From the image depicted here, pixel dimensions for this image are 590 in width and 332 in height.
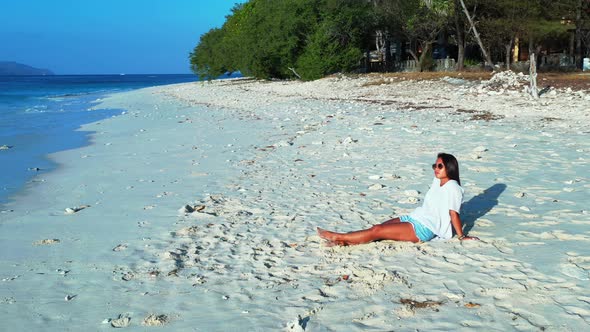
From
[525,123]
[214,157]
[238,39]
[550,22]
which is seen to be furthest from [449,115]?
[238,39]

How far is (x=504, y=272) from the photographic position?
4.16m

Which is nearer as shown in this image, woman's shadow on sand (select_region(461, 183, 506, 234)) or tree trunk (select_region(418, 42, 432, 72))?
woman's shadow on sand (select_region(461, 183, 506, 234))

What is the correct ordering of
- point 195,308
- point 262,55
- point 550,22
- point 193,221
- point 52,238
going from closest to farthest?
1. point 195,308
2. point 52,238
3. point 193,221
4. point 550,22
5. point 262,55

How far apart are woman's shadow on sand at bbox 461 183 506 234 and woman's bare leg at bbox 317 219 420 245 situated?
0.71 m

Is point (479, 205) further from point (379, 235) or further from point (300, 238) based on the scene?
point (300, 238)

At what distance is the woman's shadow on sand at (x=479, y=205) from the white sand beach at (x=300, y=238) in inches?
0.9

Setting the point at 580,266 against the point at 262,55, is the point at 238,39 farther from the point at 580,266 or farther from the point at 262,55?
the point at 580,266

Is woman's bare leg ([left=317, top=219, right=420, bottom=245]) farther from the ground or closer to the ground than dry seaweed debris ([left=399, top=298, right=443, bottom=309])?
farther from the ground

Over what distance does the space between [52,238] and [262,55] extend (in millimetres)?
33134

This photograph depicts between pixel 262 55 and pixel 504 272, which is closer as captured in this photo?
pixel 504 272

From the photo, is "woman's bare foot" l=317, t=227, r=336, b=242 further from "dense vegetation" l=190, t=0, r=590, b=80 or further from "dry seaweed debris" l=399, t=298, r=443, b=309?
"dense vegetation" l=190, t=0, r=590, b=80

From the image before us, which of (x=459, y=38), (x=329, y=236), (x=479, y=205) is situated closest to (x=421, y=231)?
(x=329, y=236)

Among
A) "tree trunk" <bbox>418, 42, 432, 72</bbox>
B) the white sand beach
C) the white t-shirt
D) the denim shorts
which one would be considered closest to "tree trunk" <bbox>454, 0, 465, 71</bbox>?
"tree trunk" <bbox>418, 42, 432, 72</bbox>

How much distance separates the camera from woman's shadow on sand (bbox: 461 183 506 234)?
556cm
